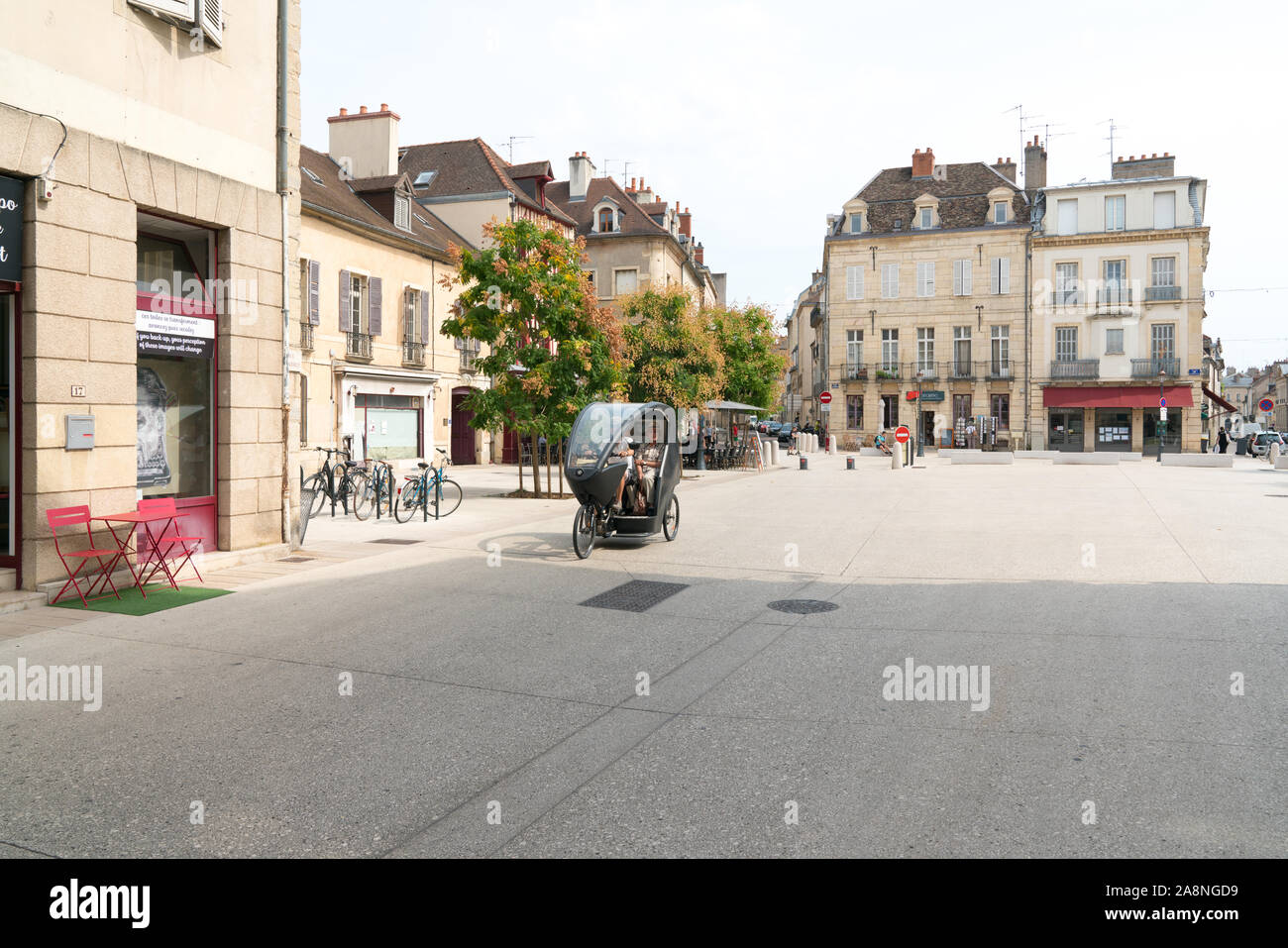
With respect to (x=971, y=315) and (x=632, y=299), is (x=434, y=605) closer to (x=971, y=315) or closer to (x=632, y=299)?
(x=632, y=299)

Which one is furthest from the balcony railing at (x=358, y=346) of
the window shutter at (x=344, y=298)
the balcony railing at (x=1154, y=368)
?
the balcony railing at (x=1154, y=368)

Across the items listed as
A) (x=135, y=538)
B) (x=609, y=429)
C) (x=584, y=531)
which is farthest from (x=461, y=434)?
(x=135, y=538)

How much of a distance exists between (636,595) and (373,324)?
2263 cm

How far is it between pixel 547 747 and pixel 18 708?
10.9 ft

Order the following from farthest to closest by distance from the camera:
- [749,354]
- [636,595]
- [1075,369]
Answer: [1075,369], [749,354], [636,595]

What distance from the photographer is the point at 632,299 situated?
3070cm

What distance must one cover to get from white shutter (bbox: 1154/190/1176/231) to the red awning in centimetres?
907

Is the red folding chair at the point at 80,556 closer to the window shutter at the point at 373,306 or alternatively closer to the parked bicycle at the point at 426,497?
the parked bicycle at the point at 426,497

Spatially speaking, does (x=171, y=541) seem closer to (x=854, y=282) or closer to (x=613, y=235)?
(x=613, y=235)

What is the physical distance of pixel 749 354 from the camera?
47500 mm

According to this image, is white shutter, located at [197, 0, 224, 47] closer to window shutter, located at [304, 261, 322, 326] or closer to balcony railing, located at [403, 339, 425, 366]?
window shutter, located at [304, 261, 322, 326]

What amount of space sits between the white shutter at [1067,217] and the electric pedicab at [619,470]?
4853cm

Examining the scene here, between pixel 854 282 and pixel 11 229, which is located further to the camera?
pixel 854 282
